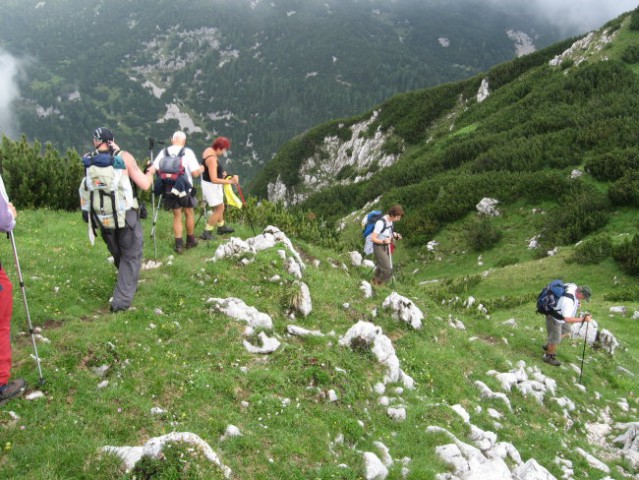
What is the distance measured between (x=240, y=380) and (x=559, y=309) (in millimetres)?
10894

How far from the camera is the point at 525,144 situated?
176 feet

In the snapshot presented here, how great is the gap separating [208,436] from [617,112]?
2422 inches

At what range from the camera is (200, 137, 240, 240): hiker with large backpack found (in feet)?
40.6

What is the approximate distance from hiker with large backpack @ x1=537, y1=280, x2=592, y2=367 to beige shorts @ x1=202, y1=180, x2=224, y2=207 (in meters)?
10.8

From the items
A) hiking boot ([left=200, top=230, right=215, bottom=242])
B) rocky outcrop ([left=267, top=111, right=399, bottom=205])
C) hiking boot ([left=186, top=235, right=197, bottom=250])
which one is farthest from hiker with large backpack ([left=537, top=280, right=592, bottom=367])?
rocky outcrop ([left=267, top=111, right=399, bottom=205])

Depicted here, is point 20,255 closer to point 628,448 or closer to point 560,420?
point 560,420

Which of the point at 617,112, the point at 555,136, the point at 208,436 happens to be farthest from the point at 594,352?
the point at 617,112

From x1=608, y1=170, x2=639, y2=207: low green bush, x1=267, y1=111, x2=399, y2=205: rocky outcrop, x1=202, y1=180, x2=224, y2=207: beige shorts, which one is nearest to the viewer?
x1=202, y1=180, x2=224, y2=207: beige shorts

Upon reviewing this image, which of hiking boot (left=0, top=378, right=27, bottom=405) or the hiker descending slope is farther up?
the hiker descending slope

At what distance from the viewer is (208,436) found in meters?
6.32

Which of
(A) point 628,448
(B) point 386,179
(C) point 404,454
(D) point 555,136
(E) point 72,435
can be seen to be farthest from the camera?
(B) point 386,179

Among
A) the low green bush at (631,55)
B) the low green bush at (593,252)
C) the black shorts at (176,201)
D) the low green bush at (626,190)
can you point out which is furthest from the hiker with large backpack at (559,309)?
the low green bush at (631,55)

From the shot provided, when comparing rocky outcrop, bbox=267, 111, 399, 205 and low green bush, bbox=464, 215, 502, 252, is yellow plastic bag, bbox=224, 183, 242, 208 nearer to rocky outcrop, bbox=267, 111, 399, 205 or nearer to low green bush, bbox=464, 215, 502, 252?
low green bush, bbox=464, 215, 502, 252

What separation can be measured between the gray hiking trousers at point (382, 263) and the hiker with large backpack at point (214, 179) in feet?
16.6
